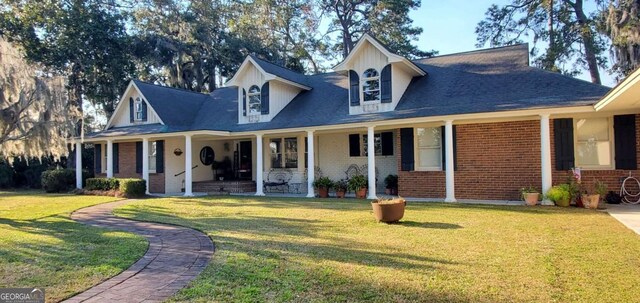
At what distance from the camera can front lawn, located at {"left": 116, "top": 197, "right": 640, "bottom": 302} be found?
400 centimetres

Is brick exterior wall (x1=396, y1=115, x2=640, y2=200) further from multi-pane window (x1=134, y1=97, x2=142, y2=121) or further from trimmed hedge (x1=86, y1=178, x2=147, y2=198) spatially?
multi-pane window (x1=134, y1=97, x2=142, y2=121)

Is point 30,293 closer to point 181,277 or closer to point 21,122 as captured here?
point 181,277

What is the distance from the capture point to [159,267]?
17.1ft

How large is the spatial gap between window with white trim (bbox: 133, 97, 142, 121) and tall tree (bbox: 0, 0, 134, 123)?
6.19 metres

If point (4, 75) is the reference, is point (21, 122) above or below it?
below

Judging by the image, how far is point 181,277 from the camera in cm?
472

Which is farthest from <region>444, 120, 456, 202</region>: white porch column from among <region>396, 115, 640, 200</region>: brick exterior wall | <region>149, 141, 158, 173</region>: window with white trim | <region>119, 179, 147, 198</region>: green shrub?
<region>149, 141, 158, 173</region>: window with white trim

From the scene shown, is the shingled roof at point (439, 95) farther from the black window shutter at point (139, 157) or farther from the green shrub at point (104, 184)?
the green shrub at point (104, 184)

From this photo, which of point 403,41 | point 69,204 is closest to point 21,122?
point 69,204

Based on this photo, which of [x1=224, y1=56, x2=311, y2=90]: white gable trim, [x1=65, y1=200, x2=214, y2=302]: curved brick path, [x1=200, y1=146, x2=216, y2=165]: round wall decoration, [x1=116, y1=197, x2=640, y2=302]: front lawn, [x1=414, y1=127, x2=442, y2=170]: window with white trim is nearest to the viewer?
[x1=116, y1=197, x2=640, y2=302]: front lawn

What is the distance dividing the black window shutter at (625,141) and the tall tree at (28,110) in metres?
16.1

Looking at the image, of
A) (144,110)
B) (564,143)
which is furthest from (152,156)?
(564,143)

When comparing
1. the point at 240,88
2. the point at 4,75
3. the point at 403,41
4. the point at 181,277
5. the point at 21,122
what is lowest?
the point at 181,277

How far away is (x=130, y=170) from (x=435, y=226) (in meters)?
16.1
